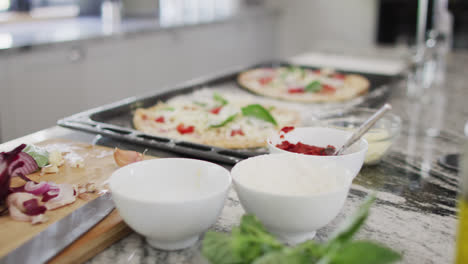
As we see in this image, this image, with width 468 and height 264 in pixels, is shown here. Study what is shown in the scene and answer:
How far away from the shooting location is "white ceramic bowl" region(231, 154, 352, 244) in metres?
0.68

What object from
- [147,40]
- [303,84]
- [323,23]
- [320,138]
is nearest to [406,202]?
[320,138]

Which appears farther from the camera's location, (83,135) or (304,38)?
(304,38)

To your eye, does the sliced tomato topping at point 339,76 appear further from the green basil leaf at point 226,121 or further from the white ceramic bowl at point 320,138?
the white ceramic bowl at point 320,138

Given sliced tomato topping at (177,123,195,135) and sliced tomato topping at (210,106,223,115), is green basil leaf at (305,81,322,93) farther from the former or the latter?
sliced tomato topping at (177,123,195,135)

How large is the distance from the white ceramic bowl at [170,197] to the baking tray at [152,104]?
264 mm

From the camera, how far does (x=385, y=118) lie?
125 centimetres

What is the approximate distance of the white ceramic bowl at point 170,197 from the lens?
675 mm

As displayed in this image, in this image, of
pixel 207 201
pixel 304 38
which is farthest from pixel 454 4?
pixel 207 201

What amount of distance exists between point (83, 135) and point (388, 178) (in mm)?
806

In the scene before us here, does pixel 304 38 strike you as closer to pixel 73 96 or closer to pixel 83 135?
pixel 73 96

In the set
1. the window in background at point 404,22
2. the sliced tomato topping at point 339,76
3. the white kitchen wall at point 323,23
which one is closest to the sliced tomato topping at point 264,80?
the sliced tomato topping at point 339,76

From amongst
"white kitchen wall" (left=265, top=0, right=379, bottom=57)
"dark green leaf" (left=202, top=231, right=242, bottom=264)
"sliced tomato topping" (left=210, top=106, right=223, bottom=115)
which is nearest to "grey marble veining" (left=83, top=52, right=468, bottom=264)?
"dark green leaf" (left=202, top=231, right=242, bottom=264)

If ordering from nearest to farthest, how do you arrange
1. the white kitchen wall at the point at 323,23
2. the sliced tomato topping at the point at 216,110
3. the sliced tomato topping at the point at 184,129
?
the sliced tomato topping at the point at 184,129, the sliced tomato topping at the point at 216,110, the white kitchen wall at the point at 323,23

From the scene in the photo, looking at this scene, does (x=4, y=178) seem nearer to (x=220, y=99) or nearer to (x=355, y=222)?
(x=355, y=222)
